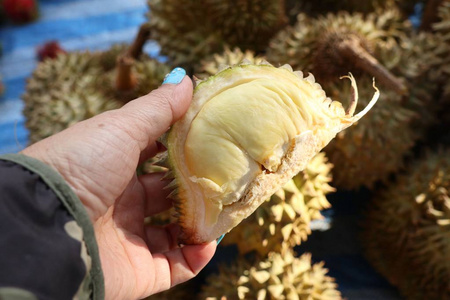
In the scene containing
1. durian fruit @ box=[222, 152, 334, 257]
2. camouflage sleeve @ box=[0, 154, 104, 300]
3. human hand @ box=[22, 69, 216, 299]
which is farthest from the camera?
durian fruit @ box=[222, 152, 334, 257]

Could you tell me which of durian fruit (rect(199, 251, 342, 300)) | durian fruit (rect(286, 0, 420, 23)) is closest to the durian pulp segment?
durian fruit (rect(199, 251, 342, 300))

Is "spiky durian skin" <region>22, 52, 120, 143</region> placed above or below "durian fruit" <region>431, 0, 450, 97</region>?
below

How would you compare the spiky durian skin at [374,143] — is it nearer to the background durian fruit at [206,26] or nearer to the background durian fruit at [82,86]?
the background durian fruit at [206,26]

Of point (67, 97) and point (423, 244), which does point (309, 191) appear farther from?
point (67, 97)

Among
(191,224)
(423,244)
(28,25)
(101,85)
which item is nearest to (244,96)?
(191,224)

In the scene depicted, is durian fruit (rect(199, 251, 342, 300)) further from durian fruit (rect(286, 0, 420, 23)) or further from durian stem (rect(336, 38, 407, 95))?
durian fruit (rect(286, 0, 420, 23))

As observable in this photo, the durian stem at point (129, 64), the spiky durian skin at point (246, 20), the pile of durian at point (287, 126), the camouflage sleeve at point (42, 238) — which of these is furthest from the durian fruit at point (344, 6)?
the camouflage sleeve at point (42, 238)
